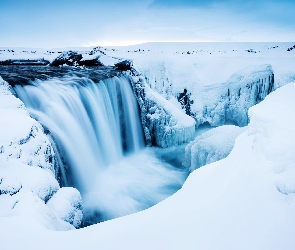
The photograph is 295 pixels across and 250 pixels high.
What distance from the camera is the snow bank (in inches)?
208

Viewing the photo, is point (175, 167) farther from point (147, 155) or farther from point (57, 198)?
point (57, 198)

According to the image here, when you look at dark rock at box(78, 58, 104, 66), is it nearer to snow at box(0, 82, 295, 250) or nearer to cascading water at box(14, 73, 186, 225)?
cascading water at box(14, 73, 186, 225)

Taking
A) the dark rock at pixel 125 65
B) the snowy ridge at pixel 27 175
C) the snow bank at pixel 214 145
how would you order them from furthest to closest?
the dark rock at pixel 125 65
the snow bank at pixel 214 145
the snowy ridge at pixel 27 175

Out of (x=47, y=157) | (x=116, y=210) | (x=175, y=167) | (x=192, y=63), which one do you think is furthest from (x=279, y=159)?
(x=192, y=63)

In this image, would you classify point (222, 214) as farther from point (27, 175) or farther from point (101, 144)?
point (101, 144)

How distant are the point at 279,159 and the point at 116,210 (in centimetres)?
405

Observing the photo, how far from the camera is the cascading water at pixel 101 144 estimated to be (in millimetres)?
5340

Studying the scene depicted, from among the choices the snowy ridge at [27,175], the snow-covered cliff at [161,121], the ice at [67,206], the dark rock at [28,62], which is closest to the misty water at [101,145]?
the snow-covered cliff at [161,121]

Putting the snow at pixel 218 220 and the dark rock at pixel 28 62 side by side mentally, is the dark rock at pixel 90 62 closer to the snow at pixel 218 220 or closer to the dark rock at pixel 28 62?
the dark rock at pixel 28 62

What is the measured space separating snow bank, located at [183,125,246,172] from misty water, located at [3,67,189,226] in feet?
3.38

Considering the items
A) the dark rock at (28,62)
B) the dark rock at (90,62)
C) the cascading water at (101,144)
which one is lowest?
the cascading water at (101,144)

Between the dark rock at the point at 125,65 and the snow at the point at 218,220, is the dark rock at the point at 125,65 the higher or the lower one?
the higher one

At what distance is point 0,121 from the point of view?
11.0 ft

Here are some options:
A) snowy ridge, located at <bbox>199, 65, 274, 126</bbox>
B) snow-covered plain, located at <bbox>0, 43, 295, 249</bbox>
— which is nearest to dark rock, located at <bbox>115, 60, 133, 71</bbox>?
snowy ridge, located at <bbox>199, 65, 274, 126</bbox>
